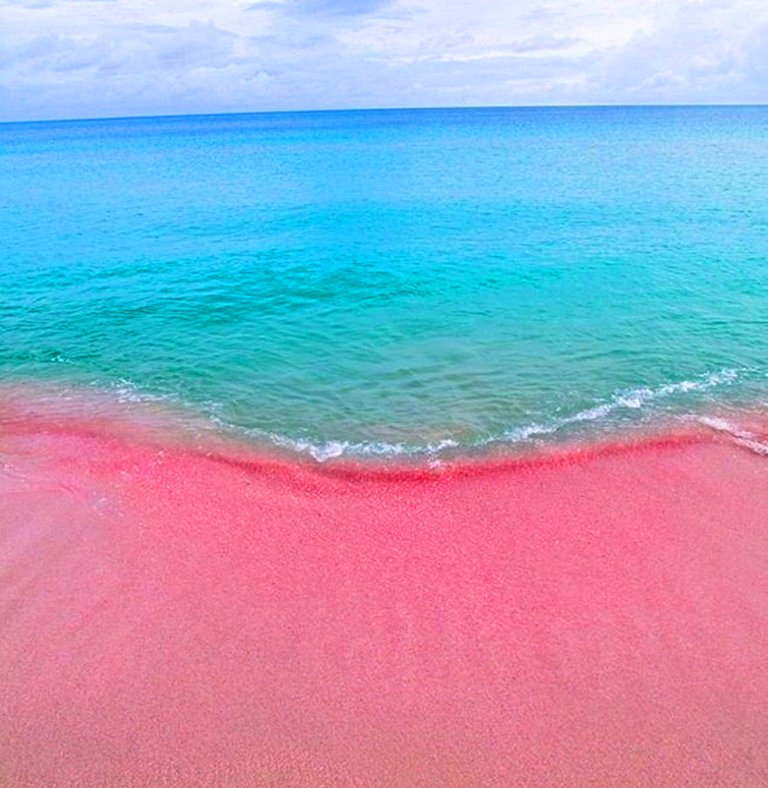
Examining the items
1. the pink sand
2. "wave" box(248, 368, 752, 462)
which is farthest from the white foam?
the pink sand

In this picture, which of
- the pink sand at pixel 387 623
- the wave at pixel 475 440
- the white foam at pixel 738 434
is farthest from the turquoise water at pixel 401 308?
the pink sand at pixel 387 623

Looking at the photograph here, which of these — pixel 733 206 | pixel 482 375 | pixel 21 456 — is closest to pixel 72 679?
pixel 21 456

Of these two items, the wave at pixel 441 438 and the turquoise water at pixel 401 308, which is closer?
the wave at pixel 441 438

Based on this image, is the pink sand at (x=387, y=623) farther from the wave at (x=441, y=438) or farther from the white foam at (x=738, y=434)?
the wave at (x=441, y=438)

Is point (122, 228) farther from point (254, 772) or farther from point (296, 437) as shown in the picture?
point (254, 772)

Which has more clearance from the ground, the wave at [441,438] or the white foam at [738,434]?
the white foam at [738,434]

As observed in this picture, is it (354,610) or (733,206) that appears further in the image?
(733,206)
